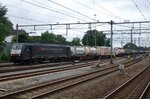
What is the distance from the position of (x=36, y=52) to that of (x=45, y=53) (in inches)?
138

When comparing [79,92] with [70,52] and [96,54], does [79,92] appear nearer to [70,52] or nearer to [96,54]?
[70,52]

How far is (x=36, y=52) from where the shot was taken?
48781mm

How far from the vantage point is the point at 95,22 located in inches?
2125

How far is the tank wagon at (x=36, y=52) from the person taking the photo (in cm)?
4533

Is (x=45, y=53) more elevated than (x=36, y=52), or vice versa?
(x=36, y=52)

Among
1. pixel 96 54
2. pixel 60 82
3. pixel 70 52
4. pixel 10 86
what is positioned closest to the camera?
pixel 10 86

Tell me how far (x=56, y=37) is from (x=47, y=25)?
71.9 m

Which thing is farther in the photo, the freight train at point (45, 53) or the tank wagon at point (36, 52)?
the freight train at point (45, 53)

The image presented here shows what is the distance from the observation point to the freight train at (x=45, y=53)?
149 feet

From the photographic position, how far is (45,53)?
5216 cm

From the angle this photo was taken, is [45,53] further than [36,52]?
Yes

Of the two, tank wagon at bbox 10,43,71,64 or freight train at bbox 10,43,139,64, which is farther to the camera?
freight train at bbox 10,43,139,64

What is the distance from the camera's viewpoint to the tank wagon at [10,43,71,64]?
4533 cm

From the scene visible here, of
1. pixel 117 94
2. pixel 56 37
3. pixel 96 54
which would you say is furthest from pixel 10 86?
pixel 56 37
